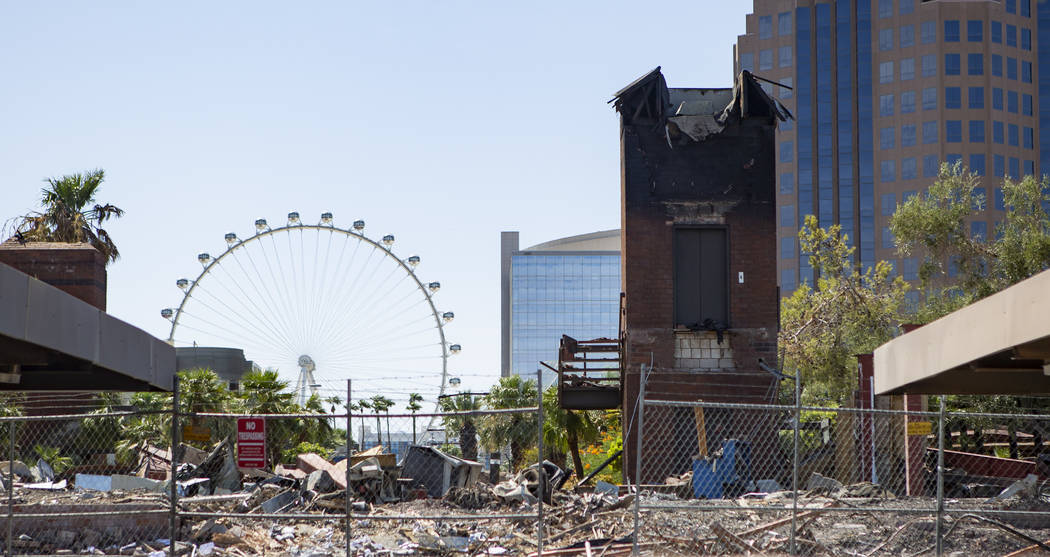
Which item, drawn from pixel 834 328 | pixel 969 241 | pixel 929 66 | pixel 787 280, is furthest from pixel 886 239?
pixel 969 241

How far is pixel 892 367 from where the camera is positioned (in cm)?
1259

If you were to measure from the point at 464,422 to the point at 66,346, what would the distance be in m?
23.7

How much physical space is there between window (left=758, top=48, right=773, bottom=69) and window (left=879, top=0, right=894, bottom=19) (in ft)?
29.7

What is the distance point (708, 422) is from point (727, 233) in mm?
4463

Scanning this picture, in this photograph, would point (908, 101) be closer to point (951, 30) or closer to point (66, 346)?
point (951, 30)

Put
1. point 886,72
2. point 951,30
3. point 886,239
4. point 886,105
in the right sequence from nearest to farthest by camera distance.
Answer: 1. point 951,30
2. point 886,239
3. point 886,105
4. point 886,72

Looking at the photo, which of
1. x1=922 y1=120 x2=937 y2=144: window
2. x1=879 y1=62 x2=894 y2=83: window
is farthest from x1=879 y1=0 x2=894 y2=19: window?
x1=922 y1=120 x2=937 y2=144: window

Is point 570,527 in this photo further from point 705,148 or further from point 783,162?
point 783,162

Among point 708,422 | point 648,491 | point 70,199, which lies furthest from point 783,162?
point 648,491

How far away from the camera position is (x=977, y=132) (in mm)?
85438

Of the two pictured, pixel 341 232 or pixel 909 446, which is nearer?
pixel 909 446

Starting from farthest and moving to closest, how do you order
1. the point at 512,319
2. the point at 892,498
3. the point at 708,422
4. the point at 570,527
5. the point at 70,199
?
1. the point at 512,319
2. the point at 70,199
3. the point at 708,422
4. the point at 892,498
5. the point at 570,527

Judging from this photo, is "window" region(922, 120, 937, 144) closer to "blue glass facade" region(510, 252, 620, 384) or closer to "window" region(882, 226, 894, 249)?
"window" region(882, 226, 894, 249)

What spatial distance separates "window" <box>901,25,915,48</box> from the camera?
8762 centimetres
